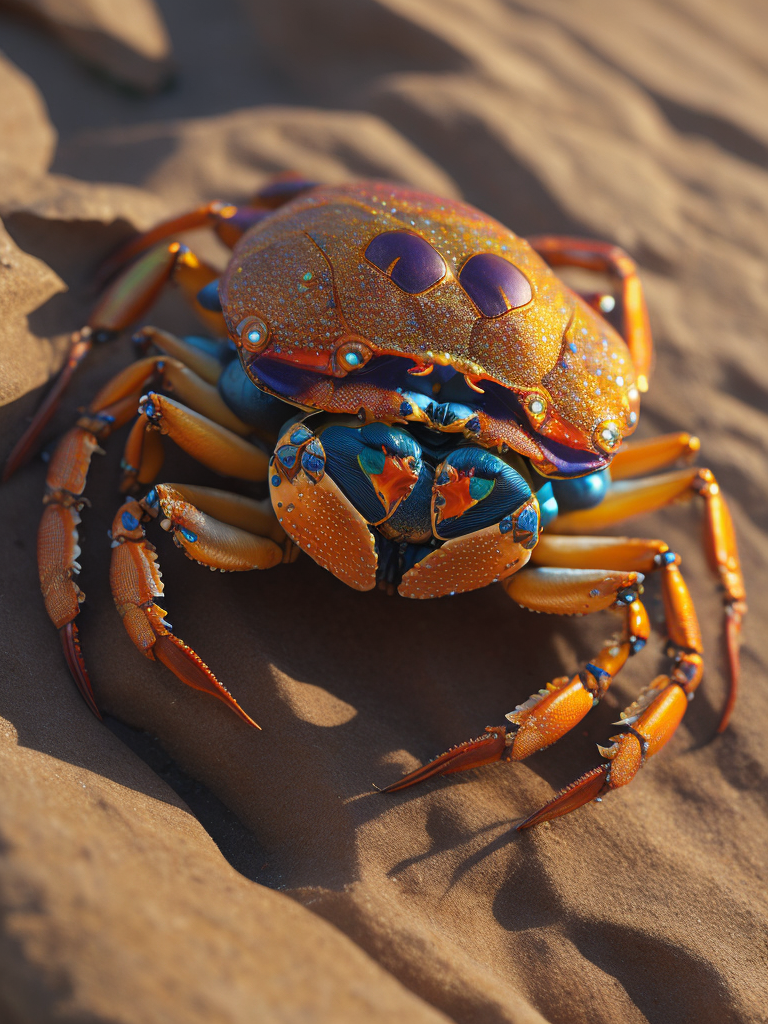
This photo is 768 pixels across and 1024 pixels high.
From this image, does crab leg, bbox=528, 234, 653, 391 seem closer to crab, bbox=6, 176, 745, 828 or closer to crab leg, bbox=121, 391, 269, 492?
crab, bbox=6, 176, 745, 828

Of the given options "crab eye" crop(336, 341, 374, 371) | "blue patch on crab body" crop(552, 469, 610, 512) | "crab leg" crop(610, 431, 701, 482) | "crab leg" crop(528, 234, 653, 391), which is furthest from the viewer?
"crab leg" crop(528, 234, 653, 391)

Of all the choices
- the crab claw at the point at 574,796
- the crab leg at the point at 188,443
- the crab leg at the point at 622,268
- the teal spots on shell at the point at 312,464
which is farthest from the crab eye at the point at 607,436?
the crab leg at the point at 188,443

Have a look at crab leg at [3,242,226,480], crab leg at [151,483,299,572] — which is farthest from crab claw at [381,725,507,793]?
crab leg at [3,242,226,480]

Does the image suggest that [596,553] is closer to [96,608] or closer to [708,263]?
[96,608]

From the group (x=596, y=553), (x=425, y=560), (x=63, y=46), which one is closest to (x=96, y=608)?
(x=425, y=560)

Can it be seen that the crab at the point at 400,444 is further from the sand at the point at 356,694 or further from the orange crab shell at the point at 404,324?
the sand at the point at 356,694
